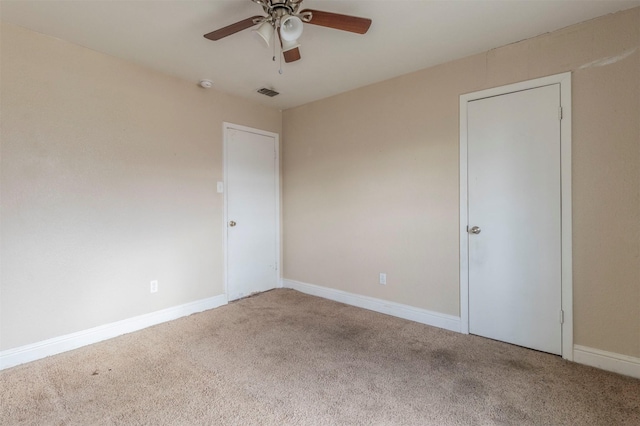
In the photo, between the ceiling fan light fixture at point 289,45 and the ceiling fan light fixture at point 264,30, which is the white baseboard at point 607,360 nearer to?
the ceiling fan light fixture at point 289,45

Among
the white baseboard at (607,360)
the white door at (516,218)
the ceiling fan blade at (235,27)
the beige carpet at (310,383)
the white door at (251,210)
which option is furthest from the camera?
the white door at (251,210)

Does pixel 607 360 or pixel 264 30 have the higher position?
pixel 264 30

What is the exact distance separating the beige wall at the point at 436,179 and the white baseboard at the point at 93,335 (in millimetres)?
1430

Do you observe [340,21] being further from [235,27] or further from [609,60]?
[609,60]

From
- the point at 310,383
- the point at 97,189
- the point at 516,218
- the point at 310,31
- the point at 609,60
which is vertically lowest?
the point at 310,383

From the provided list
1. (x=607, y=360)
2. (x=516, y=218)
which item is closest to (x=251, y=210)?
(x=516, y=218)

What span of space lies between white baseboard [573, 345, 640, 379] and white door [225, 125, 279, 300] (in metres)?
3.20

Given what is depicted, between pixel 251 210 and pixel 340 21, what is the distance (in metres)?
2.58

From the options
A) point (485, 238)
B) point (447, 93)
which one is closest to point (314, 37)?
point (447, 93)

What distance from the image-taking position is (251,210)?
3.92 m

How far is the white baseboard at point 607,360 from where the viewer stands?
6.71 ft

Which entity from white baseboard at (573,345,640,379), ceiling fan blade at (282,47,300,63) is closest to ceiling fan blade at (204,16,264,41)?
ceiling fan blade at (282,47,300,63)

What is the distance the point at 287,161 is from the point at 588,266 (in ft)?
10.8

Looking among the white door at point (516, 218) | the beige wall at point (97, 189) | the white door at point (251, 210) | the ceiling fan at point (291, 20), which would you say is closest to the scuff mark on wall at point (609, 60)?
the white door at point (516, 218)
